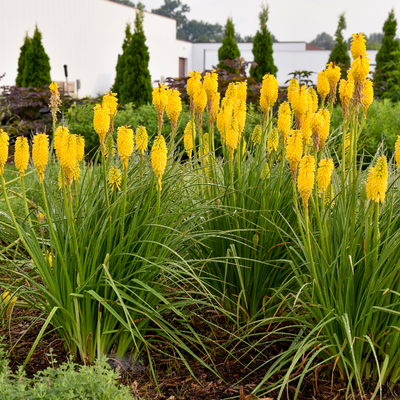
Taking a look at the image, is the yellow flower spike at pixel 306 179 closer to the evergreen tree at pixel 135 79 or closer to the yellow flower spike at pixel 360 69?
the yellow flower spike at pixel 360 69

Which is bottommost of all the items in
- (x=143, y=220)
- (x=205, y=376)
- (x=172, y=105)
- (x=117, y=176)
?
(x=205, y=376)

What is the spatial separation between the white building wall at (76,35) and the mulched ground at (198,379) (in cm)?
1849

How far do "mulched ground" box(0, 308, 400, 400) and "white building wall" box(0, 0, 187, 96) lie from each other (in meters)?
18.5

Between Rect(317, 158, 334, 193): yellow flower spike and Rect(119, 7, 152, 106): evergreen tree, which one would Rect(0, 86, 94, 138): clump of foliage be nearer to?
Rect(119, 7, 152, 106): evergreen tree

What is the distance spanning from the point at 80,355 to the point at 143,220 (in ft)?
2.54

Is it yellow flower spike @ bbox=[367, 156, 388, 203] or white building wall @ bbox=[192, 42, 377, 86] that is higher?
white building wall @ bbox=[192, 42, 377, 86]

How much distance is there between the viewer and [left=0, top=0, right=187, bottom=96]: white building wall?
19562 millimetres

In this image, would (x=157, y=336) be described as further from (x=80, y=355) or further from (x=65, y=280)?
(x=65, y=280)

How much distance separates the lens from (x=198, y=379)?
2467 mm

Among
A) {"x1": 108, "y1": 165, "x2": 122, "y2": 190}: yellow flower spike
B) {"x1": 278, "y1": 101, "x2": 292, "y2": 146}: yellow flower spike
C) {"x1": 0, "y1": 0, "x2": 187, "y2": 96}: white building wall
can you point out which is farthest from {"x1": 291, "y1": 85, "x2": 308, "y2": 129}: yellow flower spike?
{"x1": 0, "y1": 0, "x2": 187, "y2": 96}: white building wall

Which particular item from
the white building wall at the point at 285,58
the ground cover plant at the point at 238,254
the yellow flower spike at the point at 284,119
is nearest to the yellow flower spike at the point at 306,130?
the ground cover plant at the point at 238,254

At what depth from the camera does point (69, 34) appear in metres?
23.7

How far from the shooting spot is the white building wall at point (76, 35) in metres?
19.6

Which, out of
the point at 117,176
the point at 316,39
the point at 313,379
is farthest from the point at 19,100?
the point at 316,39
